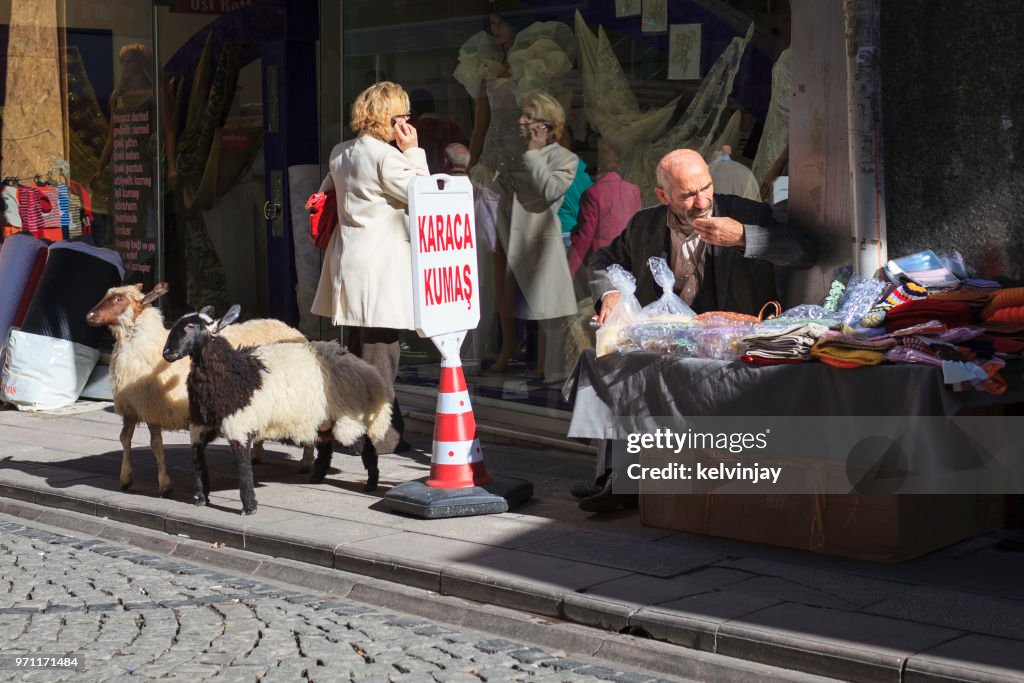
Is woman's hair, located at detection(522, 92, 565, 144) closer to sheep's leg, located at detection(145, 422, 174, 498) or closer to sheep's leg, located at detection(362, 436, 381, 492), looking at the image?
sheep's leg, located at detection(362, 436, 381, 492)

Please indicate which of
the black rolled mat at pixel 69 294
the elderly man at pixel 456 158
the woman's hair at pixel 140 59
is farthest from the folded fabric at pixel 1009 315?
the woman's hair at pixel 140 59

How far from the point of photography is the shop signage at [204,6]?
12.4 metres

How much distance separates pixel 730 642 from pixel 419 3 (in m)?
6.34

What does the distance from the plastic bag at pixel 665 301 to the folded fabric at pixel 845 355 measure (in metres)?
0.87

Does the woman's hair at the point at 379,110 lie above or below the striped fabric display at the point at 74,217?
above

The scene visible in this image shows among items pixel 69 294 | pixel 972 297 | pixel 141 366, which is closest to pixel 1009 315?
pixel 972 297

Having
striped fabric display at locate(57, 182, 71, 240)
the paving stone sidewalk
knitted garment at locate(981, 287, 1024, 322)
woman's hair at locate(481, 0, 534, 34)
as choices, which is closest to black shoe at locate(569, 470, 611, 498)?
the paving stone sidewalk

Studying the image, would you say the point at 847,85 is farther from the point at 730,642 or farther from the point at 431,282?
the point at 730,642

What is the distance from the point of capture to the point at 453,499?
732 cm

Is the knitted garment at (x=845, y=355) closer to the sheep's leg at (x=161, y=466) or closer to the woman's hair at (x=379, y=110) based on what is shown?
the woman's hair at (x=379, y=110)

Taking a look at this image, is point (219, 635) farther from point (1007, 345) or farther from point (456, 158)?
point (456, 158)

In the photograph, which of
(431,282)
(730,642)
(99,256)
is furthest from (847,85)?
(99,256)

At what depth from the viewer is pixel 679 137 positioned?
8508 mm

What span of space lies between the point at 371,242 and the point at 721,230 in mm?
2660
